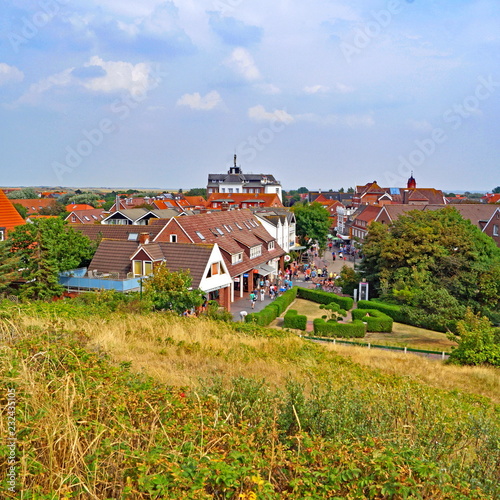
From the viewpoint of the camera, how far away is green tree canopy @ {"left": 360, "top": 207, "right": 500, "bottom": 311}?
34.2 metres

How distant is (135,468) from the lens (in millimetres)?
4090

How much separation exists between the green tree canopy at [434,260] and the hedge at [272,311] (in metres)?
7.60

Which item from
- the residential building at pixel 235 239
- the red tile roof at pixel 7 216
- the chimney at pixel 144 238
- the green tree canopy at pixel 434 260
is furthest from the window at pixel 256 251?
the red tile roof at pixel 7 216

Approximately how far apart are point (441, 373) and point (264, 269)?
25.2m

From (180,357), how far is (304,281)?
1462 inches

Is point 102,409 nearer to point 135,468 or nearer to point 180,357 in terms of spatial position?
point 135,468

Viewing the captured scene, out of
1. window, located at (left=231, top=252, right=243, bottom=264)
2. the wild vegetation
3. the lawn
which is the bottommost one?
the lawn

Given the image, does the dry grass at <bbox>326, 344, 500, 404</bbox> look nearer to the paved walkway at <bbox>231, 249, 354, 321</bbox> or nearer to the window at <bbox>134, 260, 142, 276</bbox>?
the paved walkway at <bbox>231, 249, 354, 321</bbox>

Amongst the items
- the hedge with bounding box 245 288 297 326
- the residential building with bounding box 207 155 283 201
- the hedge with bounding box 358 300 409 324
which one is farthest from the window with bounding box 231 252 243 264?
the residential building with bounding box 207 155 283 201

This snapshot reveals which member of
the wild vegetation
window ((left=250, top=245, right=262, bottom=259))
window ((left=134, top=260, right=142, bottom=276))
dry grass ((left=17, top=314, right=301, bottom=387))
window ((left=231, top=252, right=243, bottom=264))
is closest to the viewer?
the wild vegetation

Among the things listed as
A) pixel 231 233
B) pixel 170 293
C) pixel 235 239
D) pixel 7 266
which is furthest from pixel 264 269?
pixel 7 266

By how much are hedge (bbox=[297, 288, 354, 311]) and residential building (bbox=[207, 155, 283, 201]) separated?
89.3m

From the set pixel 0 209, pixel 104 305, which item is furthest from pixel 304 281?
Answer: pixel 104 305

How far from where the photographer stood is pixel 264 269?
40.0 meters
